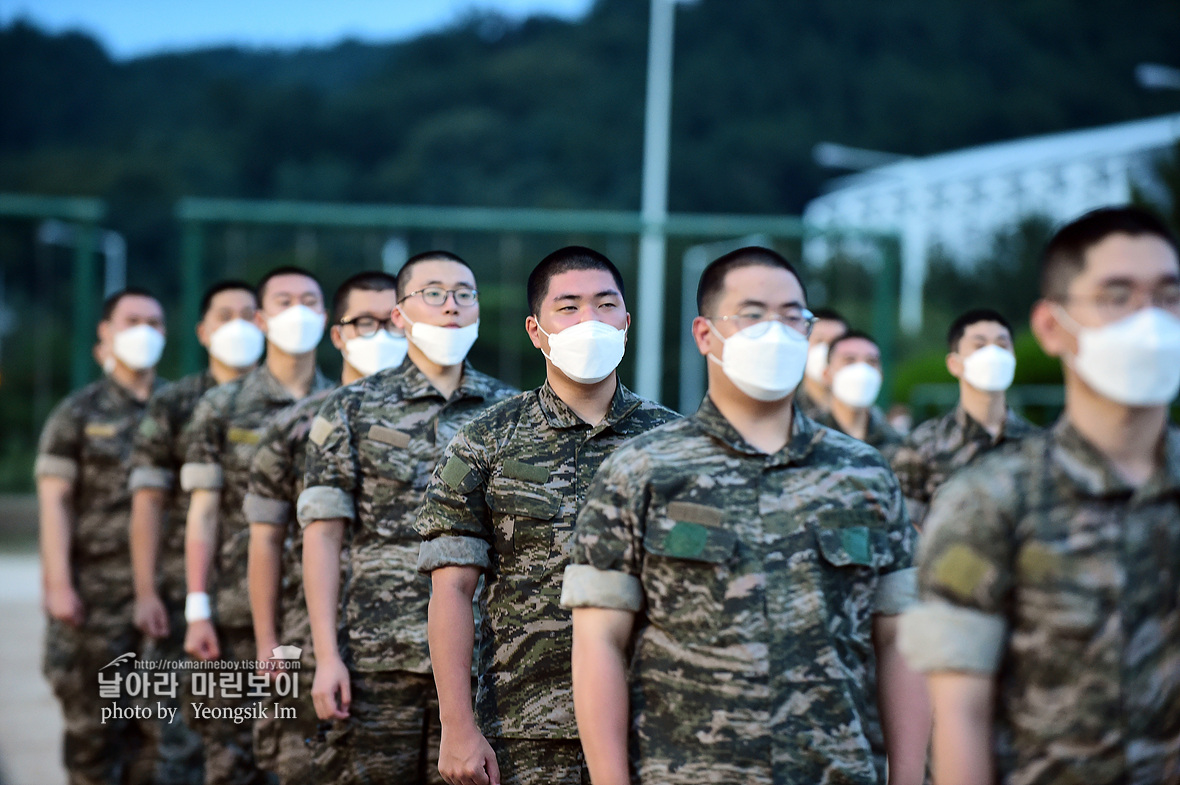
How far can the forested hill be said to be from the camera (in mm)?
67500

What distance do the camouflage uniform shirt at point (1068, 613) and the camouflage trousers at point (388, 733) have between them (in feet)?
7.96

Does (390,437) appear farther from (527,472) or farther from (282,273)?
(282,273)

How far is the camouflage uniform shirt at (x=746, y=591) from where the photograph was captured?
9.73 ft

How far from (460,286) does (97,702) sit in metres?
3.36

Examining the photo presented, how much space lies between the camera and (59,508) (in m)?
7.08

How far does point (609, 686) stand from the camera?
3.02 meters

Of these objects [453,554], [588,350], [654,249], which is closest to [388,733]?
[453,554]

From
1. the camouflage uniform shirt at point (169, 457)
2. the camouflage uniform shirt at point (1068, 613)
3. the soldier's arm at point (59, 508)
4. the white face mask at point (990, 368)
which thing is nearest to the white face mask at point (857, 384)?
the white face mask at point (990, 368)

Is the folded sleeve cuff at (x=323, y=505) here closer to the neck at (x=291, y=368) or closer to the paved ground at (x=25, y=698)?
the paved ground at (x=25, y=698)

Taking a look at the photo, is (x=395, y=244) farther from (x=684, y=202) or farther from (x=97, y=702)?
(x=684, y=202)

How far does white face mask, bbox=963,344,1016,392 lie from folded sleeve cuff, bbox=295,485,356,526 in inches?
120

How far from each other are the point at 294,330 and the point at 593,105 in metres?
73.4

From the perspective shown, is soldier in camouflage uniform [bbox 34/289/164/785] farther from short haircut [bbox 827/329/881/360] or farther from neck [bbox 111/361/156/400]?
short haircut [bbox 827/329/881/360]

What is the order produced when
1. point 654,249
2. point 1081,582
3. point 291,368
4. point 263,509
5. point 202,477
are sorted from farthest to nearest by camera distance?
point 654,249 → point 291,368 → point 202,477 → point 263,509 → point 1081,582
